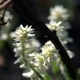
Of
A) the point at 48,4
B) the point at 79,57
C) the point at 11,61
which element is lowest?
the point at 79,57

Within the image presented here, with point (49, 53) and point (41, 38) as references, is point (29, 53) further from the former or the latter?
point (41, 38)

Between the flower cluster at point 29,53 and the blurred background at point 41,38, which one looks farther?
the blurred background at point 41,38

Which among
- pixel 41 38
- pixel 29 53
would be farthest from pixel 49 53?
pixel 41 38

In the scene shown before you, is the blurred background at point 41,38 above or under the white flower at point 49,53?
above

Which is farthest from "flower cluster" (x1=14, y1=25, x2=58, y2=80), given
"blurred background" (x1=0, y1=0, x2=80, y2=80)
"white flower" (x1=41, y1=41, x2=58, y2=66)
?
"blurred background" (x1=0, y1=0, x2=80, y2=80)

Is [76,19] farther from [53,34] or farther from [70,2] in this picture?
[53,34]

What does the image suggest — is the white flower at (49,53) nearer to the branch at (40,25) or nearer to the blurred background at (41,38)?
the branch at (40,25)

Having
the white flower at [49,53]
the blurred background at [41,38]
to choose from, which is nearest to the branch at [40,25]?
the white flower at [49,53]

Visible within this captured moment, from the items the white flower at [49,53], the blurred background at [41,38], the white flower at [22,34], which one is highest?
the blurred background at [41,38]

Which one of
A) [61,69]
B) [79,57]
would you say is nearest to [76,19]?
[79,57]
